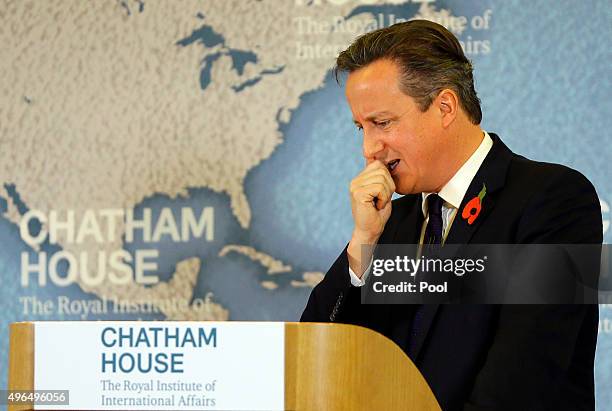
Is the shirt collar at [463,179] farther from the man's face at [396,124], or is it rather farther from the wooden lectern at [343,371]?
the wooden lectern at [343,371]

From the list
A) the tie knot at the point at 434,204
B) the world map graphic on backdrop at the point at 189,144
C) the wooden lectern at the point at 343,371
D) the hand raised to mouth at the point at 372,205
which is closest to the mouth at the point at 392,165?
the hand raised to mouth at the point at 372,205

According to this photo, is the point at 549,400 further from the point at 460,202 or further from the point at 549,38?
the point at 549,38

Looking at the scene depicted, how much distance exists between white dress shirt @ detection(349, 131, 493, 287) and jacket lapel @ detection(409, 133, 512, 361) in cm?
3

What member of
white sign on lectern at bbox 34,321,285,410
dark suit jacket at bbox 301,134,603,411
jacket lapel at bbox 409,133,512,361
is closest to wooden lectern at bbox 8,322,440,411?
white sign on lectern at bbox 34,321,285,410

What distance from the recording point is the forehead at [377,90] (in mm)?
1956

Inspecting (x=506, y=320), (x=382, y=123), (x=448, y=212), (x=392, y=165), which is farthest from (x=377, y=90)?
(x=506, y=320)

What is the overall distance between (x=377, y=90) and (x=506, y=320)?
0.63 meters

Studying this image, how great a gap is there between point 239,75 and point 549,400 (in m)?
1.63

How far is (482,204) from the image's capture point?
185 cm

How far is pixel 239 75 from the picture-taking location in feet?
9.23

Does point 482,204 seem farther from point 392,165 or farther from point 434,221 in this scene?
point 392,165

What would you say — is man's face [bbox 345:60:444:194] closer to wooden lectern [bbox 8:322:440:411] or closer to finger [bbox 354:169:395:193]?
finger [bbox 354:169:395:193]

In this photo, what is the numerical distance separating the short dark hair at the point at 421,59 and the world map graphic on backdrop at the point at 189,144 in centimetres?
69

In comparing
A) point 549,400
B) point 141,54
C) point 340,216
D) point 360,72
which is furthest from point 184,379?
point 141,54
